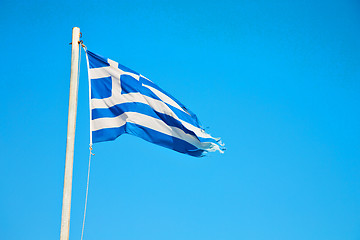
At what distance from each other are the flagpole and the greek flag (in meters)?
0.85

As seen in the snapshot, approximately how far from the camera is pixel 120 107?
36.4ft

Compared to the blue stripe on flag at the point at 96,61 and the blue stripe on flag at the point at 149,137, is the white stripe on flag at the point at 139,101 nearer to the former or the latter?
the blue stripe on flag at the point at 149,137

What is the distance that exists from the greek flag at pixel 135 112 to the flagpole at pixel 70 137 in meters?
0.85

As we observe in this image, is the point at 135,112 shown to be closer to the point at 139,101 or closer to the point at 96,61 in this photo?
the point at 139,101

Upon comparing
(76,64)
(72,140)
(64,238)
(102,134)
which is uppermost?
(76,64)

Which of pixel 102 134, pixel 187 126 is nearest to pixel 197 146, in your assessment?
pixel 187 126

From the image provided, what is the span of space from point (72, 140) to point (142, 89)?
3.14 metres

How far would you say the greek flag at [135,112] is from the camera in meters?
10.7

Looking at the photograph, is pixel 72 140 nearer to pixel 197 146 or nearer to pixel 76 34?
pixel 76 34

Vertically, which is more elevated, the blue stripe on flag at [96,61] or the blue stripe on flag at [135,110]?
the blue stripe on flag at [96,61]

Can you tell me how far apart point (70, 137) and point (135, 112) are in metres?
2.54

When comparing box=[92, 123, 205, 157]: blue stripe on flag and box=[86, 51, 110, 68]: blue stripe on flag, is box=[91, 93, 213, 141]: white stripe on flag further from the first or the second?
box=[86, 51, 110, 68]: blue stripe on flag

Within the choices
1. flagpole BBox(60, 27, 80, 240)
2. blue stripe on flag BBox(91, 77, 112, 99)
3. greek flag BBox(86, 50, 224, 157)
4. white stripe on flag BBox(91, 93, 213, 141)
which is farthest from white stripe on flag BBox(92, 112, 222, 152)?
flagpole BBox(60, 27, 80, 240)

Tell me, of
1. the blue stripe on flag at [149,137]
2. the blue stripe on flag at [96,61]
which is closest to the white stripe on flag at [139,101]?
the blue stripe on flag at [149,137]
